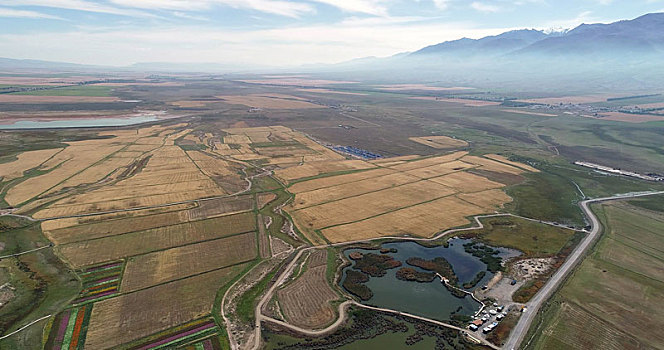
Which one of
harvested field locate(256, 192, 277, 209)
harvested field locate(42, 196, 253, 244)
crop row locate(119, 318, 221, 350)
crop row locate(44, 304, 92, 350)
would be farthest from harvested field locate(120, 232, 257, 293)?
harvested field locate(256, 192, 277, 209)

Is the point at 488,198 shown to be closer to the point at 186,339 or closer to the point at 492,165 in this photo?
the point at 492,165

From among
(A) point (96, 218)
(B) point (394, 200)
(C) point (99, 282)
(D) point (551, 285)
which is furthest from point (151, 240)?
(D) point (551, 285)

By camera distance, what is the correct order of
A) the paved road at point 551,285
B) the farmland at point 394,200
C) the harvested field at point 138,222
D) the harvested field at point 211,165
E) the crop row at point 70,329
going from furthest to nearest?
the harvested field at point 211,165 < the farmland at point 394,200 < the harvested field at point 138,222 < the paved road at point 551,285 < the crop row at point 70,329


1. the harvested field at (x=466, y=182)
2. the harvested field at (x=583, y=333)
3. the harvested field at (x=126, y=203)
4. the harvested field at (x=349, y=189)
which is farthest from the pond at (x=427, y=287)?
the harvested field at (x=126, y=203)

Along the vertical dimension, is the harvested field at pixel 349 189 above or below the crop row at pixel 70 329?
below

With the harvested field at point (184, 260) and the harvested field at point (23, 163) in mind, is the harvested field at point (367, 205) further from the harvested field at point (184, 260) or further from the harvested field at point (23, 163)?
the harvested field at point (23, 163)

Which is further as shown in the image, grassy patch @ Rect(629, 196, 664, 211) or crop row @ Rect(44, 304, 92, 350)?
grassy patch @ Rect(629, 196, 664, 211)

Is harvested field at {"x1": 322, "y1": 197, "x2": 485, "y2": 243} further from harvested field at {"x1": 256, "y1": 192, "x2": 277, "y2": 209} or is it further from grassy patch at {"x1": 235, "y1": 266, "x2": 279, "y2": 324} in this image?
harvested field at {"x1": 256, "y1": 192, "x2": 277, "y2": 209}
